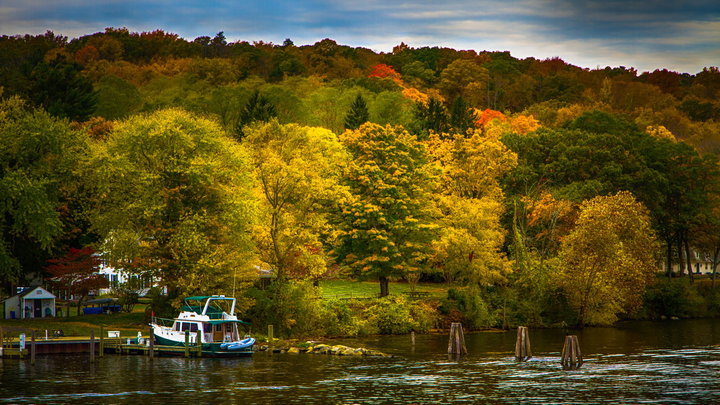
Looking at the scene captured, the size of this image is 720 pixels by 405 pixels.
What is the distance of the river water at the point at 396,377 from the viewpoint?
52594 millimetres

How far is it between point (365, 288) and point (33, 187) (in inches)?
1590

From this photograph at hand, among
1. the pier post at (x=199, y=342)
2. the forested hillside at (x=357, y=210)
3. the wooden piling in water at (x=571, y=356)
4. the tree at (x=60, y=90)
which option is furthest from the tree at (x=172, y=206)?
the tree at (x=60, y=90)

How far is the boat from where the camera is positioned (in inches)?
2852

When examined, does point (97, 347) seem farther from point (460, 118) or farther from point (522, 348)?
point (460, 118)

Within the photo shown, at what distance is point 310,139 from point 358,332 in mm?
23180

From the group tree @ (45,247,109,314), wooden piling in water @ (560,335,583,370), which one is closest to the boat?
tree @ (45,247,109,314)

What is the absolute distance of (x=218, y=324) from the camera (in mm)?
73438

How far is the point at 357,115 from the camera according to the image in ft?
460

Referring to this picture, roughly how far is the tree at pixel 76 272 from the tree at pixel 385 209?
23.5m

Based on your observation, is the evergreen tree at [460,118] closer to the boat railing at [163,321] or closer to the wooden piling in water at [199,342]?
the boat railing at [163,321]

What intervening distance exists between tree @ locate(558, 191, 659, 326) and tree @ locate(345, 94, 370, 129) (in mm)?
46914

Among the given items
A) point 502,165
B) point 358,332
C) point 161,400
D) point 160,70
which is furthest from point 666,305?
point 160,70

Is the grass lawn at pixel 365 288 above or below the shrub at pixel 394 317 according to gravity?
above

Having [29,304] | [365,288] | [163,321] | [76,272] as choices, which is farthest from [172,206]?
[365,288]
